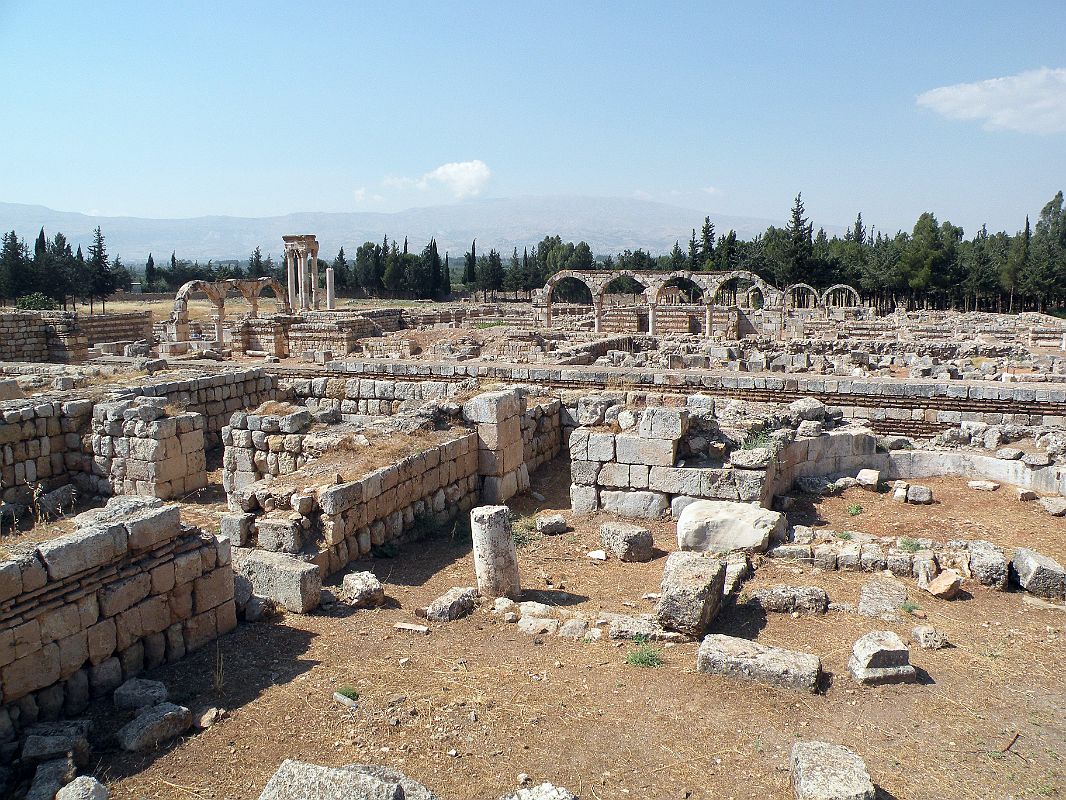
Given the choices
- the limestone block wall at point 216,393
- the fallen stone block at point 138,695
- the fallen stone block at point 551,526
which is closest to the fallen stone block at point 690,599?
the fallen stone block at point 551,526

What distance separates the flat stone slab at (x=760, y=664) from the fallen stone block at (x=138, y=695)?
13.0ft

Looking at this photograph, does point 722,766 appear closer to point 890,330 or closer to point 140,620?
point 140,620

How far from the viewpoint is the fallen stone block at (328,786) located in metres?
3.88

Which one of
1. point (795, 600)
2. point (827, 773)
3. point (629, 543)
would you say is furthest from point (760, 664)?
point (629, 543)

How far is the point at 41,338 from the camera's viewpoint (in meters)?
30.8

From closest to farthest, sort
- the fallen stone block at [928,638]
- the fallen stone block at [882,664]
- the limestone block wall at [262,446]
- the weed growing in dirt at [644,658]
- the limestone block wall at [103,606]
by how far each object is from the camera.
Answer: the limestone block wall at [103,606] < the fallen stone block at [882,664] < the weed growing in dirt at [644,658] < the fallen stone block at [928,638] < the limestone block wall at [262,446]

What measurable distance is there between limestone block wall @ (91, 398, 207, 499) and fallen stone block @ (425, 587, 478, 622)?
264 inches

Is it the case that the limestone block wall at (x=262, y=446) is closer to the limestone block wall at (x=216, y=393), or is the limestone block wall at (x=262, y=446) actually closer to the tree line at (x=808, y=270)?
A: the limestone block wall at (x=216, y=393)

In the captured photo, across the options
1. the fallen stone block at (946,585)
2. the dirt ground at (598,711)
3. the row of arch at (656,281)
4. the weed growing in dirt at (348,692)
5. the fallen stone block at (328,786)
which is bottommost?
the dirt ground at (598,711)

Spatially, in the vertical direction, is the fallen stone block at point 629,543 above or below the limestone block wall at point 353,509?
below

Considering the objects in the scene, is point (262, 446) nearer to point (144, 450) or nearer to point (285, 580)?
point (144, 450)

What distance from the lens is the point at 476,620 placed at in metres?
7.17

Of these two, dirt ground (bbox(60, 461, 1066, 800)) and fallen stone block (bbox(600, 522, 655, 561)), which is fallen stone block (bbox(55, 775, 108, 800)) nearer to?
dirt ground (bbox(60, 461, 1066, 800))

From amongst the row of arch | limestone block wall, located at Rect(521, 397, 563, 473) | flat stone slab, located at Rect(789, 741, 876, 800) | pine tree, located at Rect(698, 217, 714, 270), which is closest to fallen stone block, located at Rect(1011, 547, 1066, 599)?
flat stone slab, located at Rect(789, 741, 876, 800)
